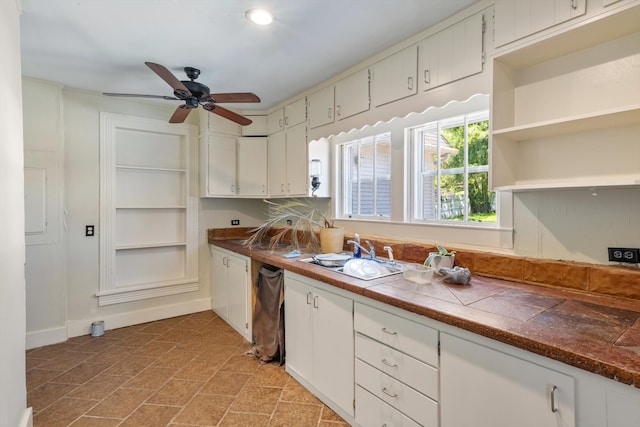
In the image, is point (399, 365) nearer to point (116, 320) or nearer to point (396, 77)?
point (396, 77)

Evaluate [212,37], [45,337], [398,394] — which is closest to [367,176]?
[212,37]

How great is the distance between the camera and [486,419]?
46.9 inches

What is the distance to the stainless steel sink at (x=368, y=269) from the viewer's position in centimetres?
193

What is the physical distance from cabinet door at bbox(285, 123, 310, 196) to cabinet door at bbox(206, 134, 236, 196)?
79 centimetres

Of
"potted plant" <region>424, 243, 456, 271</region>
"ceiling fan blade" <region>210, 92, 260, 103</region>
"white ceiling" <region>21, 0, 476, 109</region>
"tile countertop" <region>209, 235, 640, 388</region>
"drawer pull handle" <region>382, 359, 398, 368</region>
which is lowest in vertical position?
"drawer pull handle" <region>382, 359, 398, 368</region>

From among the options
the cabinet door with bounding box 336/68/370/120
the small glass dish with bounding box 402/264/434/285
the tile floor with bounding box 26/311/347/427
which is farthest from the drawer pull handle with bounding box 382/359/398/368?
the cabinet door with bounding box 336/68/370/120

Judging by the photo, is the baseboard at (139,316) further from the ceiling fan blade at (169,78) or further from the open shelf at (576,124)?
the open shelf at (576,124)

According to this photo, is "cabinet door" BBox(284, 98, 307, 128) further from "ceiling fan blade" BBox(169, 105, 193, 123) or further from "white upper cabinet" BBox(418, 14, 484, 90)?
"white upper cabinet" BBox(418, 14, 484, 90)

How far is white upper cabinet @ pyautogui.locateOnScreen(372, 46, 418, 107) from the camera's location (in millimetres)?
2105

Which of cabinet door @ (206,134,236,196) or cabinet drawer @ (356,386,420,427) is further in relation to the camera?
cabinet door @ (206,134,236,196)

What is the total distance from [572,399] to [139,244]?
3.86 metres

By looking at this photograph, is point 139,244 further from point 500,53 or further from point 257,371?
point 500,53

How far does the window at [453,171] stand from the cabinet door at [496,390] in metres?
1.12

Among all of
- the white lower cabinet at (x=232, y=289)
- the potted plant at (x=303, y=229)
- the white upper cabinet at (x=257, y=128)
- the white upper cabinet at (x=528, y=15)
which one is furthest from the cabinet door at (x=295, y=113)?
the white upper cabinet at (x=528, y=15)
